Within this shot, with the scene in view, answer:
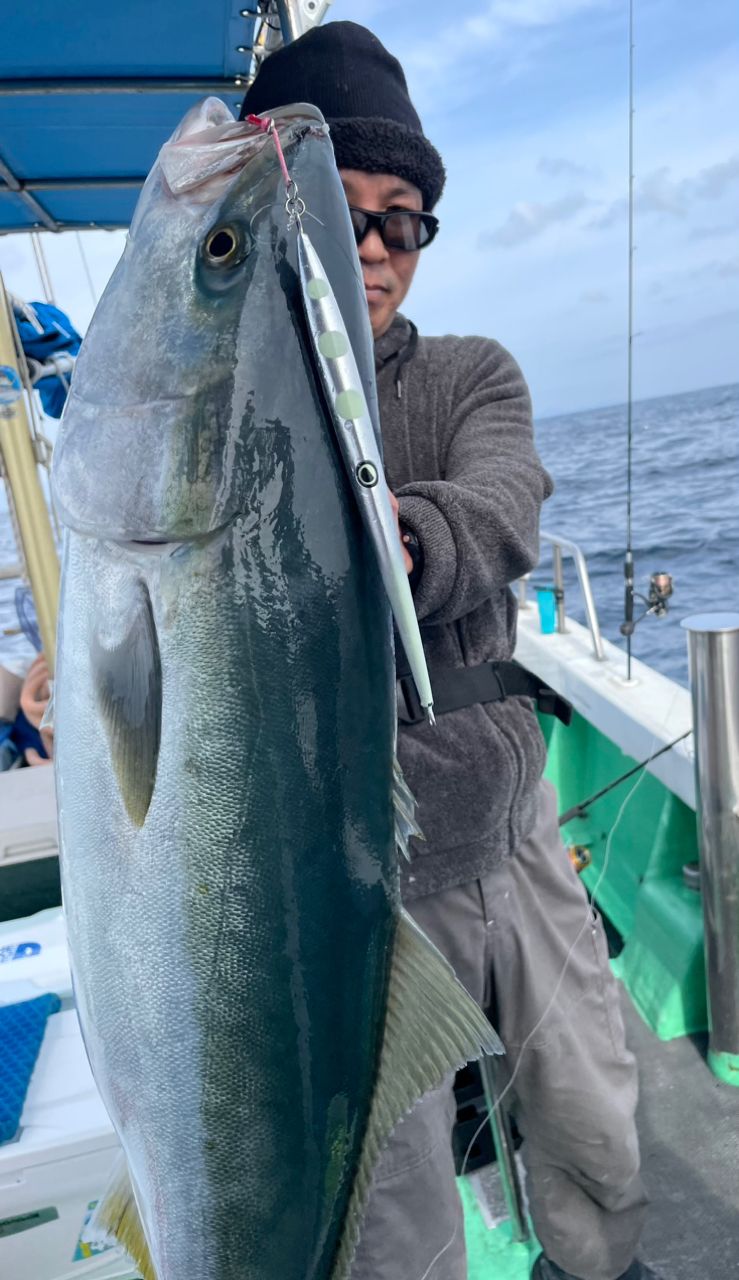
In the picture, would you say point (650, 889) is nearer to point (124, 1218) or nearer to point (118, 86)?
point (124, 1218)

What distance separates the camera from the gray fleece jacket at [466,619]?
5.68 feet

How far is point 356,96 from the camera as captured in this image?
1664mm

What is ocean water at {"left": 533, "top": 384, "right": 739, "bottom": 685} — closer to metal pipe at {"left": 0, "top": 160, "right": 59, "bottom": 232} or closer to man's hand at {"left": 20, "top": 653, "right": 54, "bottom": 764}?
man's hand at {"left": 20, "top": 653, "right": 54, "bottom": 764}

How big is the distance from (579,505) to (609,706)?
13695 mm

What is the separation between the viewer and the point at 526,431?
1801 mm

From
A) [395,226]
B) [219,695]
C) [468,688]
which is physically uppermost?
[395,226]

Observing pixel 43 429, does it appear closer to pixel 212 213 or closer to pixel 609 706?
pixel 609 706

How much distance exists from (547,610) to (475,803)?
4.05 meters

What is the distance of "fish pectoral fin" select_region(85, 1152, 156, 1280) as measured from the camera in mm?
1078

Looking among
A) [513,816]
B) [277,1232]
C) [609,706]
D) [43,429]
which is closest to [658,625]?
[609,706]

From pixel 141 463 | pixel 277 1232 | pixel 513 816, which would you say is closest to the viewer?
pixel 141 463

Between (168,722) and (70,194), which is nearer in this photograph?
(168,722)

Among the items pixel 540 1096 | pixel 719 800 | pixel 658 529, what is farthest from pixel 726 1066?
pixel 658 529

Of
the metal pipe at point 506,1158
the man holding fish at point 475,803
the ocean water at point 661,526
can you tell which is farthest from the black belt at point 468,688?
the ocean water at point 661,526
